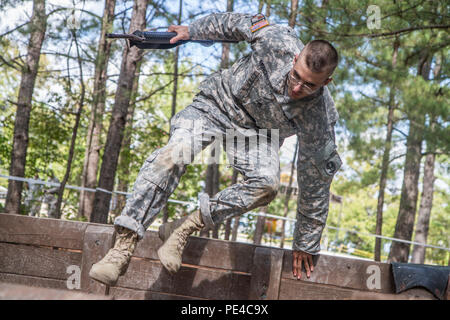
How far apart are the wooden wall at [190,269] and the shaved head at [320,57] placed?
1.02 m

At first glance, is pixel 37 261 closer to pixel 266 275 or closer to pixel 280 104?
pixel 266 275

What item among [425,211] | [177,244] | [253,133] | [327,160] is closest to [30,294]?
[177,244]

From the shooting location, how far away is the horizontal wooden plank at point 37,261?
93.1 inches

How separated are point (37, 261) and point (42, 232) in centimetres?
16

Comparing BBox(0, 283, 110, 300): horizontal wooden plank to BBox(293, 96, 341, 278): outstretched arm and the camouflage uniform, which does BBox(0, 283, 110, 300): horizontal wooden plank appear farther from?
BBox(293, 96, 341, 278): outstretched arm

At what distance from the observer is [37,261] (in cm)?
238

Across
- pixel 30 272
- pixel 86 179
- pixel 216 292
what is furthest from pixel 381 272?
pixel 86 179

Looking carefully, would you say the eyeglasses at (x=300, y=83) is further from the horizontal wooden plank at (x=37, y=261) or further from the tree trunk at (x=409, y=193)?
the tree trunk at (x=409, y=193)

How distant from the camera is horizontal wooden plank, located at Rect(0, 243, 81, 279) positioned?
93.1 inches

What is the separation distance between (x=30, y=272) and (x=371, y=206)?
89.3ft

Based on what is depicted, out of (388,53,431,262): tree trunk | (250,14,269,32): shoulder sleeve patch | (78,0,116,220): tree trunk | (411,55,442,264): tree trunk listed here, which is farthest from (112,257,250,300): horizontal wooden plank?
(411,55,442,264): tree trunk

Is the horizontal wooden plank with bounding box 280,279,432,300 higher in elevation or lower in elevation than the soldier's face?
lower

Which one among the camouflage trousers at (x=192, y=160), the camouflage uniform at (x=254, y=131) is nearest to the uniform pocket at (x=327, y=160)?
the camouflage uniform at (x=254, y=131)
